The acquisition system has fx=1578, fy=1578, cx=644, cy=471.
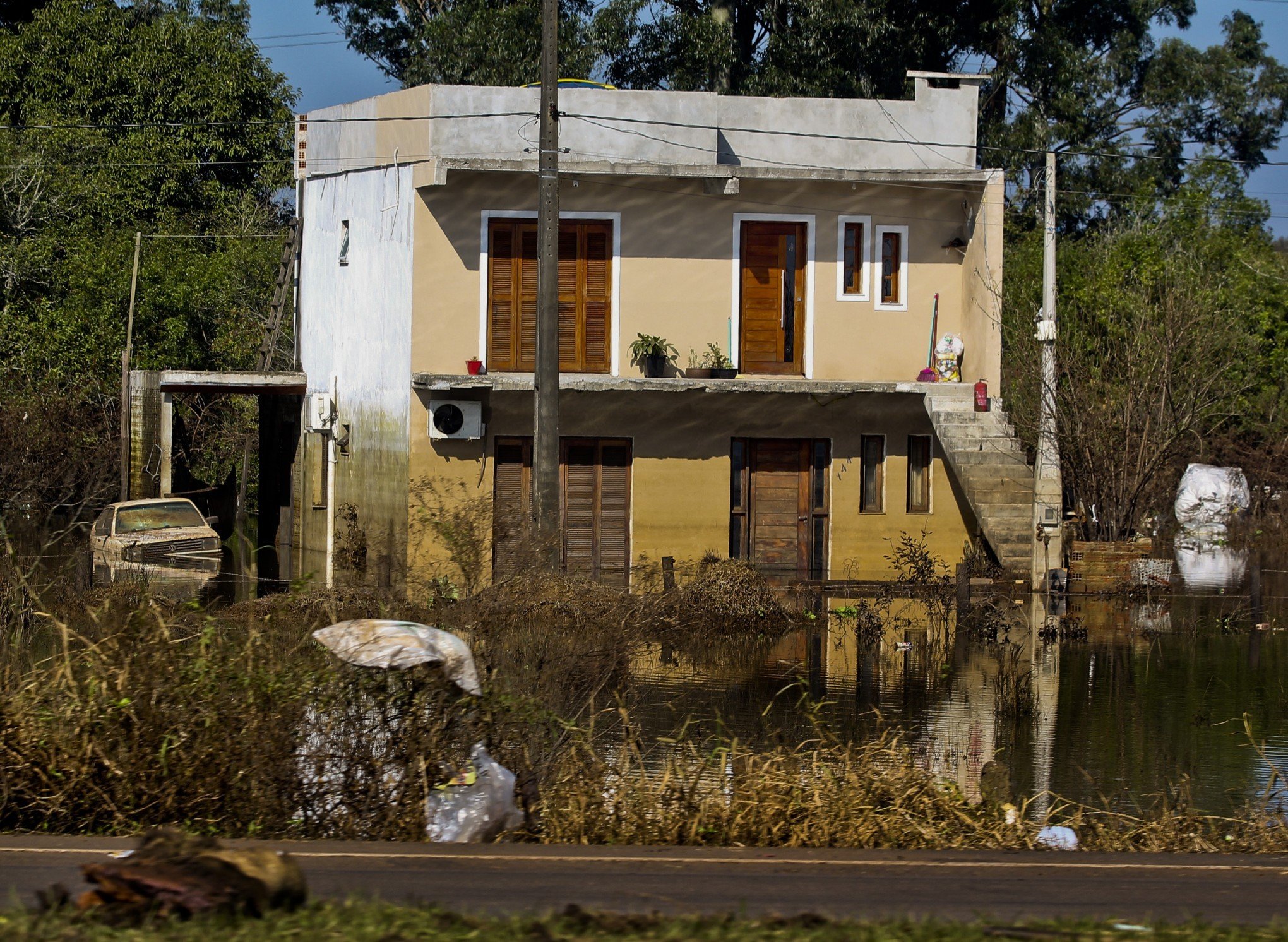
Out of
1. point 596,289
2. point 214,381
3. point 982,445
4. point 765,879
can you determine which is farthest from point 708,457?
point 765,879

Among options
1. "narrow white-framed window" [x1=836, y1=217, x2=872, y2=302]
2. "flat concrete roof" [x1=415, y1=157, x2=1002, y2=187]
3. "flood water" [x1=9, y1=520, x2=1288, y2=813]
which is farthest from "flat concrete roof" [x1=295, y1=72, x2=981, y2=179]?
"flood water" [x1=9, y1=520, x2=1288, y2=813]

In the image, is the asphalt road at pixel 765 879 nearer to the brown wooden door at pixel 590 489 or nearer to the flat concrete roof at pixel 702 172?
the flat concrete roof at pixel 702 172

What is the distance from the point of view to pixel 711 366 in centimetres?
2483

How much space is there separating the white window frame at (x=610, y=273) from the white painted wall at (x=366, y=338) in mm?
1101

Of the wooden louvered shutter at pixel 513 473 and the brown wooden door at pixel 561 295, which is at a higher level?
the brown wooden door at pixel 561 295

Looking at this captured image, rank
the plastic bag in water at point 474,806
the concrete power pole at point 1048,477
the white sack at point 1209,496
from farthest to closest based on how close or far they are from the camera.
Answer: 1. the white sack at point 1209,496
2. the concrete power pole at point 1048,477
3. the plastic bag in water at point 474,806

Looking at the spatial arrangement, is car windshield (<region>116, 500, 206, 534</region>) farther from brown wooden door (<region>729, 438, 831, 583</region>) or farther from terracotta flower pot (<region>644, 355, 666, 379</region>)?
brown wooden door (<region>729, 438, 831, 583</region>)

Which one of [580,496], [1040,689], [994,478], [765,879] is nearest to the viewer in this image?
[765,879]

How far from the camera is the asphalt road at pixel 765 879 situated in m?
7.20

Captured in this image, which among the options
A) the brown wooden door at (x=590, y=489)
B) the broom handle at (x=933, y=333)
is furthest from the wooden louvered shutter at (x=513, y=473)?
the broom handle at (x=933, y=333)

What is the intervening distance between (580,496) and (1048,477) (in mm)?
7288

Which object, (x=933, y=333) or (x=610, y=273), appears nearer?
(x=610, y=273)

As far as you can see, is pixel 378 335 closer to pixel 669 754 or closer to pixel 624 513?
pixel 624 513

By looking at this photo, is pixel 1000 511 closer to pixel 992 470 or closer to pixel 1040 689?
pixel 992 470
